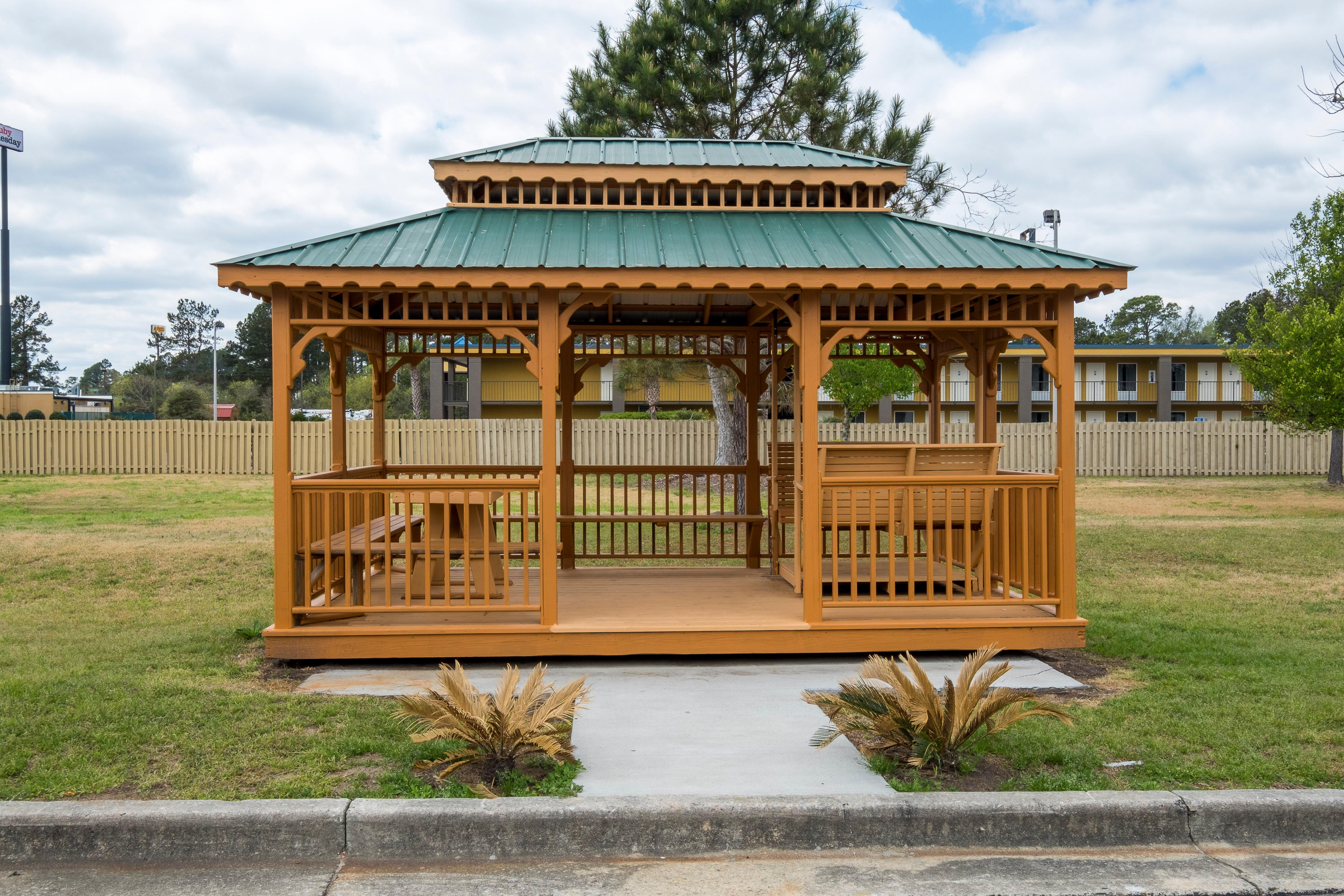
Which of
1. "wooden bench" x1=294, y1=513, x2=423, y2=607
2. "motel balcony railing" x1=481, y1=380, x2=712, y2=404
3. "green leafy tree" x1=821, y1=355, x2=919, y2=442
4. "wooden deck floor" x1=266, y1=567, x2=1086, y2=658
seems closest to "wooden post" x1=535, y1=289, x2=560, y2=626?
"wooden deck floor" x1=266, y1=567, x2=1086, y2=658

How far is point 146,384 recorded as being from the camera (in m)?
60.5

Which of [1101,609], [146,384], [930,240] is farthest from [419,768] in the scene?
[146,384]

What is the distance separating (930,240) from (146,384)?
209ft

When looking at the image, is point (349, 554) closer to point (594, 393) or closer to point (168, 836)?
point (168, 836)

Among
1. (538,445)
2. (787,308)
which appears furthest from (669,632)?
(538,445)

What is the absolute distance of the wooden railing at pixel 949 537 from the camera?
6555mm

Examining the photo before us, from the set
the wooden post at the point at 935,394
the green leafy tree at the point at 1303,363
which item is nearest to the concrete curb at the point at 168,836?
the wooden post at the point at 935,394

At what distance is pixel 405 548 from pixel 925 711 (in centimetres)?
374

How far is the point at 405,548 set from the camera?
656 centimetres

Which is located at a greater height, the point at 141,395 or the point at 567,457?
the point at 141,395

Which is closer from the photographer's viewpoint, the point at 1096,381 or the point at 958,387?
the point at 958,387

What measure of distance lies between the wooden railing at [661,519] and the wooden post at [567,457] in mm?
32

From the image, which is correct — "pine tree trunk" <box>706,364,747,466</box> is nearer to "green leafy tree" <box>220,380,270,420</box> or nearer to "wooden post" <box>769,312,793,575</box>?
"wooden post" <box>769,312,793,575</box>

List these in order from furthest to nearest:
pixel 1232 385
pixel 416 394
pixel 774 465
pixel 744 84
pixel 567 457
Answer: pixel 1232 385
pixel 416 394
pixel 744 84
pixel 567 457
pixel 774 465
